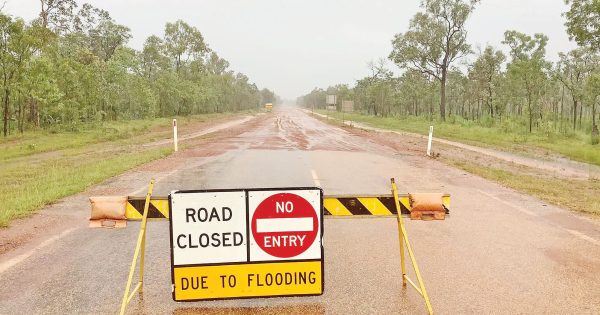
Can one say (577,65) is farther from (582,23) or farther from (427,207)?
(427,207)

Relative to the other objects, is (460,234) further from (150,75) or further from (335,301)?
(150,75)

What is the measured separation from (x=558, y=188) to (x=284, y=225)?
963 centimetres

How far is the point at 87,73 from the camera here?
30.5 m

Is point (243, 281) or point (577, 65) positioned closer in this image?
point (243, 281)

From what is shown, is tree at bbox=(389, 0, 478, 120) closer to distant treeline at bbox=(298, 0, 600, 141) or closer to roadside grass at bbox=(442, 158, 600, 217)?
distant treeline at bbox=(298, 0, 600, 141)


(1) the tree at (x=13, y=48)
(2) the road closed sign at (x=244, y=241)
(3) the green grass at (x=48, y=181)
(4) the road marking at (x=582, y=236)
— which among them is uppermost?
(1) the tree at (x=13, y=48)

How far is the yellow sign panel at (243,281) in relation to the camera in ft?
12.1

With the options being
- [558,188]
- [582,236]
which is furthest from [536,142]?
[582,236]

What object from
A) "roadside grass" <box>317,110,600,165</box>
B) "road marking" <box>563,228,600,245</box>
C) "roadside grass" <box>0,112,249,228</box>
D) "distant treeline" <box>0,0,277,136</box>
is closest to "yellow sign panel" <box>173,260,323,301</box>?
"roadside grass" <box>0,112,249,228</box>

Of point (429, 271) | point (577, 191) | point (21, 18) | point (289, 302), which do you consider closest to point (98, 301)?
point (289, 302)

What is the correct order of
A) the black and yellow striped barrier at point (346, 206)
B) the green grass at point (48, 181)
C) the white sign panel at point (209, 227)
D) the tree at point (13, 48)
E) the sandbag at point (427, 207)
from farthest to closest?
the tree at point (13, 48)
the green grass at point (48, 181)
the sandbag at point (427, 207)
the black and yellow striped barrier at point (346, 206)
the white sign panel at point (209, 227)

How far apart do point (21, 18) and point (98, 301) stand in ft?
81.8

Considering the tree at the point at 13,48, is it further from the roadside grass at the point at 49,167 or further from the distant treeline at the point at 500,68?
the distant treeline at the point at 500,68

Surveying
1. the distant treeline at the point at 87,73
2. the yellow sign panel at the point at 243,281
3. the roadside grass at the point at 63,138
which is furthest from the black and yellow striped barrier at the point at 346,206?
the distant treeline at the point at 87,73
